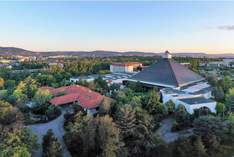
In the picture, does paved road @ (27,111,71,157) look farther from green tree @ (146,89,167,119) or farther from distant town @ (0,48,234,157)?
green tree @ (146,89,167,119)

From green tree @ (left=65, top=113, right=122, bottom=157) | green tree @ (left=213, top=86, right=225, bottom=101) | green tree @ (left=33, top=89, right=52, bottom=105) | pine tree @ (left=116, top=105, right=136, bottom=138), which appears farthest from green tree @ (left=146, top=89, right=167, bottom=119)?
green tree @ (left=33, top=89, right=52, bottom=105)

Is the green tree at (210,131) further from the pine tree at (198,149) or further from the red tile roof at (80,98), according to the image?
the red tile roof at (80,98)

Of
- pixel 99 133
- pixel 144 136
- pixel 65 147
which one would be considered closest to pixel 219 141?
pixel 144 136

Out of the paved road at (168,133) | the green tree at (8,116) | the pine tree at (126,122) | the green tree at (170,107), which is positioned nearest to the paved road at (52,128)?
the green tree at (8,116)

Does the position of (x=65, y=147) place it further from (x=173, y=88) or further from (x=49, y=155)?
(x=173, y=88)

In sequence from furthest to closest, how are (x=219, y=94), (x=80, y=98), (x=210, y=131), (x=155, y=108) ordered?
(x=219, y=94) → (x=80, y=98) → (x=155, y=108) → (x=210, y=131)

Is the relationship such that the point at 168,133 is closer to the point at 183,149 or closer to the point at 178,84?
the point at 183,149

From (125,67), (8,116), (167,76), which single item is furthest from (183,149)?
(125,67)
